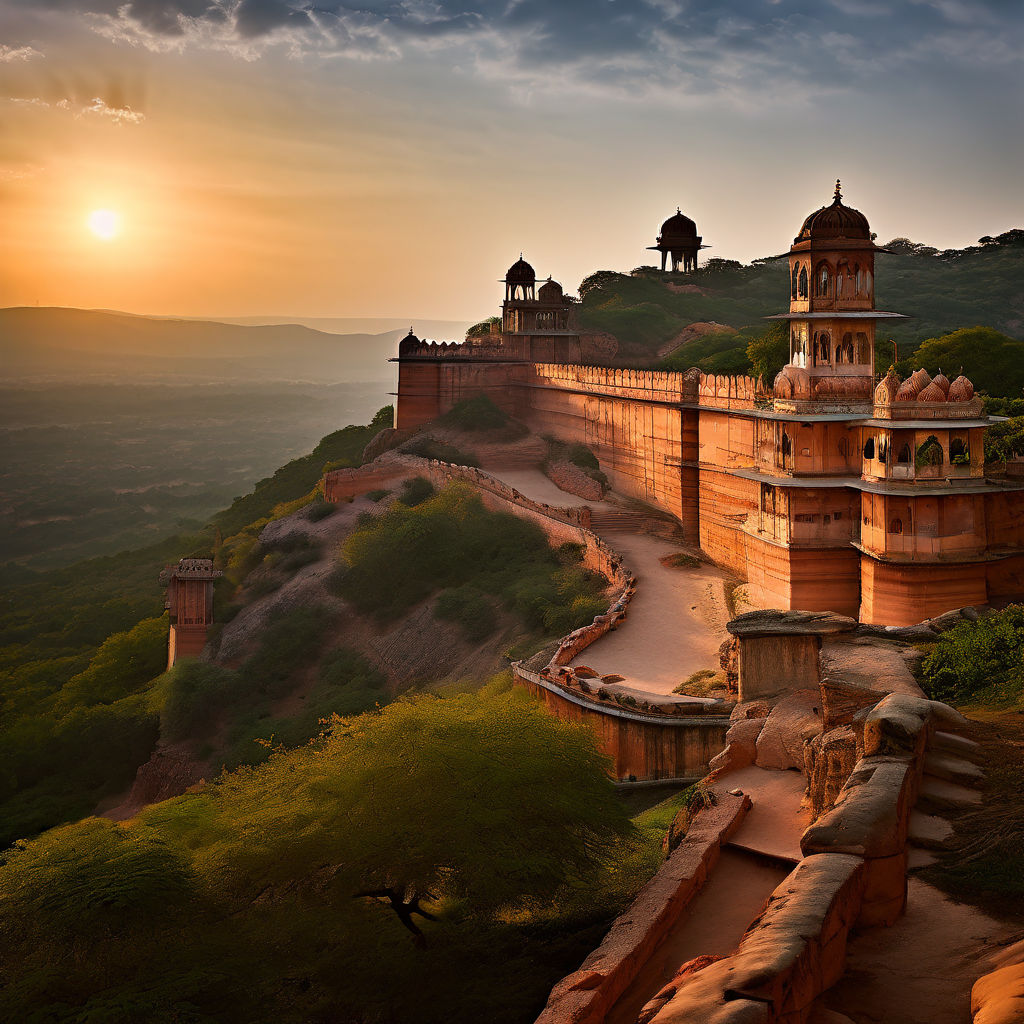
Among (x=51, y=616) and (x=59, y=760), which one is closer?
(x=59, y=760)

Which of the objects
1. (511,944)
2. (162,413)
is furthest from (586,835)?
(162,413)

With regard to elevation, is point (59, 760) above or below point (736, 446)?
below

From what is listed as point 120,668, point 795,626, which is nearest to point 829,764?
point 795,626

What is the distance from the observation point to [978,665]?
1232cm

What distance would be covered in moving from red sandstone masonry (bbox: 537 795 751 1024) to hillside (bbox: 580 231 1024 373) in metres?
30.6

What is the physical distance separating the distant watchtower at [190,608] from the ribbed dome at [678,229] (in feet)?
119

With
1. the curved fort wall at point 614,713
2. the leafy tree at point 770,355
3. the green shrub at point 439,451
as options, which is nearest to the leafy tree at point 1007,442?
the curved fort wall at point 614,713

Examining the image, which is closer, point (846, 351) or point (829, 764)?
point (829, 764)

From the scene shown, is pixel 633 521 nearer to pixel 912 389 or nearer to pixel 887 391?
pixel 887 391

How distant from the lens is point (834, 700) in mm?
10750

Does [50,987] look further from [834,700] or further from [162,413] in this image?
[162,413]

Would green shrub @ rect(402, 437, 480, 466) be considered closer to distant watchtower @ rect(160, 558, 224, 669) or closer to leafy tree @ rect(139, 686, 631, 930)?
distant watchtower @ rect(160, 558, 224, 669)

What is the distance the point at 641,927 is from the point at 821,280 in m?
15.2

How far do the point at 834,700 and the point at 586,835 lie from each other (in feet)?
8.40
